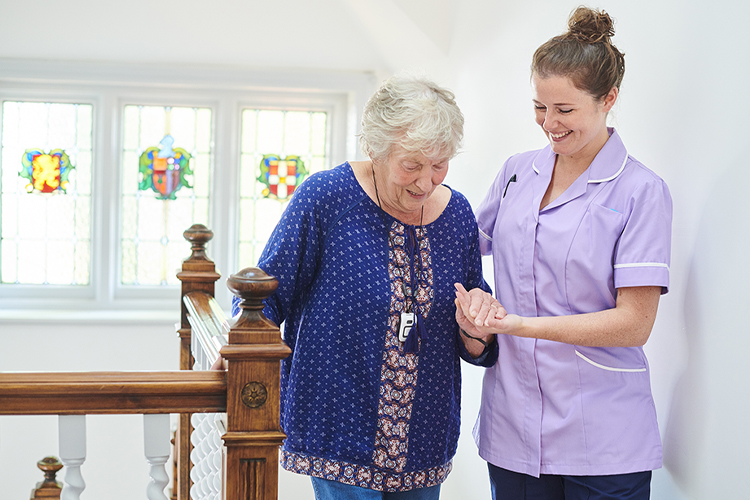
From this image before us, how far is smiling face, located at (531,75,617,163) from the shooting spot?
1.54 meters

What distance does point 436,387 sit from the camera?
1.70 metres

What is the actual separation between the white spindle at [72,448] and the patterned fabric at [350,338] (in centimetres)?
46

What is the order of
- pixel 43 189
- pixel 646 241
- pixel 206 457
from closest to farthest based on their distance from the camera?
pixel 646 241 → pixel 206 457 → pixel 43 189

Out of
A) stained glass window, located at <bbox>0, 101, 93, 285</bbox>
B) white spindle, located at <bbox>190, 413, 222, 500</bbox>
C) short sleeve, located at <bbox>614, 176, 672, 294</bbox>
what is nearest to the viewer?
short sleeve, located at <bbox>614, 176, 672, 294</bbox>

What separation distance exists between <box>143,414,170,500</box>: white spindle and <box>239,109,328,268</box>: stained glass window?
334 centimetres

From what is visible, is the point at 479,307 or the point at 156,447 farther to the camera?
the point at 479,307

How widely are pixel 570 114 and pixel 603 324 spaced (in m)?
0.45

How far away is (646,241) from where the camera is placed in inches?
57.8

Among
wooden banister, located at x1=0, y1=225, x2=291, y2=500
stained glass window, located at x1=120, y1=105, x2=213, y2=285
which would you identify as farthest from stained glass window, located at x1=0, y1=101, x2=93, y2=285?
wooden banister, located at x1=0, y1=225, x2=291, y2=500

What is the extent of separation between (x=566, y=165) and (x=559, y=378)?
49 cm

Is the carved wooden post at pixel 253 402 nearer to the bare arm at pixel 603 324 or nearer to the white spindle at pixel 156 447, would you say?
the white spindle at pixel 156 447

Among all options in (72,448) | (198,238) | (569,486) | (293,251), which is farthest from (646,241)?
(198,238)

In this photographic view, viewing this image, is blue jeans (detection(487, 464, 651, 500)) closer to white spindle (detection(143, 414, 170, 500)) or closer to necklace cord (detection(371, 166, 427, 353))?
necklace cord (detection(371, 166, 427, 353))

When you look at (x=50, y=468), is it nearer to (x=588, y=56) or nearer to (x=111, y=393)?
(x=111, y=393)
